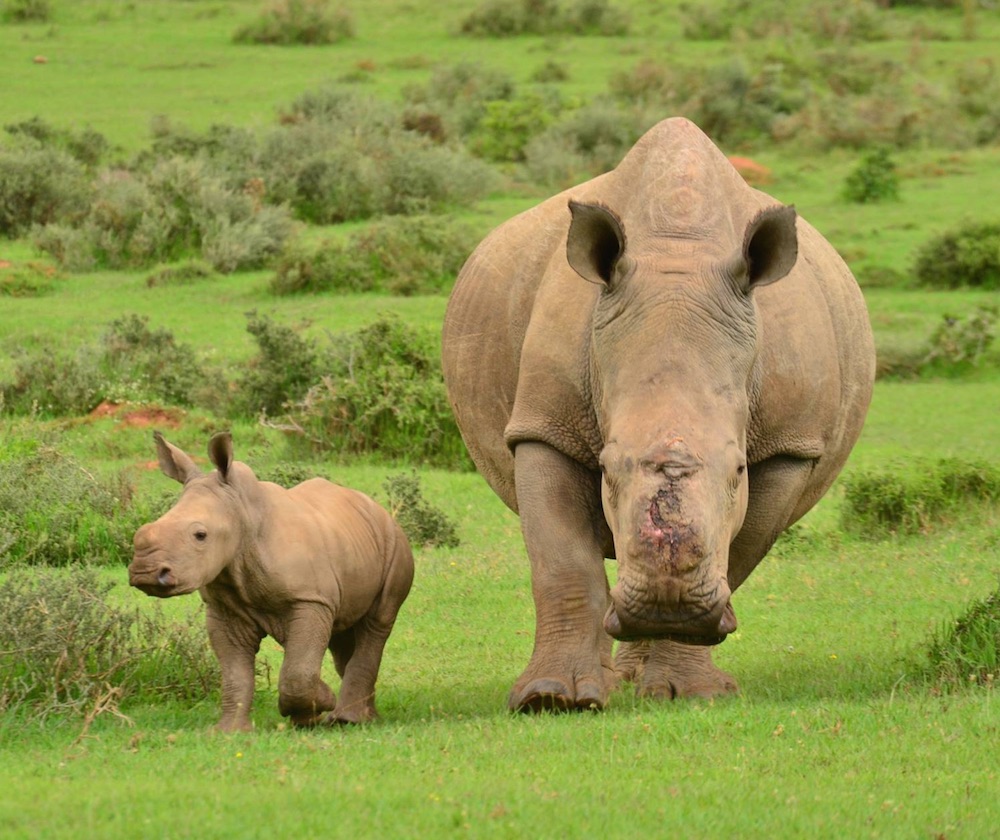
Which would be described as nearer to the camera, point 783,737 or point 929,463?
point 783,737

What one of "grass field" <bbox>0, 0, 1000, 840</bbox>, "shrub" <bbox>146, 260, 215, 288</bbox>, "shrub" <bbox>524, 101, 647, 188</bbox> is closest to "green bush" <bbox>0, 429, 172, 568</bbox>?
"grass field" <bbox>0, 0, 1000, 840</bbox>

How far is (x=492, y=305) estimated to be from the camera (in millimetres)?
8305

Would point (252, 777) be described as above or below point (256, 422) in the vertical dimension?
above

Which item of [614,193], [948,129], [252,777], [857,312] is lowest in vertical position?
[948,129]

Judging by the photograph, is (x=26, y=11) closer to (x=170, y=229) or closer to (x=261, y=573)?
(x=170, y=229)

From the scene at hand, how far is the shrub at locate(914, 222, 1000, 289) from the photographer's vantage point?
23.4m

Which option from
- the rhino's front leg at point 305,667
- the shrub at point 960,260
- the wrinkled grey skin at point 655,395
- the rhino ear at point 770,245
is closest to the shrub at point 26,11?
the shrub at point 960,260

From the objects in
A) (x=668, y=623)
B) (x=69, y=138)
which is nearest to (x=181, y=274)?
(x=69, y=138)

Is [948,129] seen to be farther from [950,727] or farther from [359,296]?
[950,727]

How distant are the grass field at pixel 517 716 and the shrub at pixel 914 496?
212 mm

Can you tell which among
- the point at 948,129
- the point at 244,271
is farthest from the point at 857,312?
the point at 948,129

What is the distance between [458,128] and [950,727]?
1096 inches

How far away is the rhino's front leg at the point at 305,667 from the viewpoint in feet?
23.1

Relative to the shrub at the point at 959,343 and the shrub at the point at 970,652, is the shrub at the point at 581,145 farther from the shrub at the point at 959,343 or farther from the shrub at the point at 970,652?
the shrub at the point at 970,652
